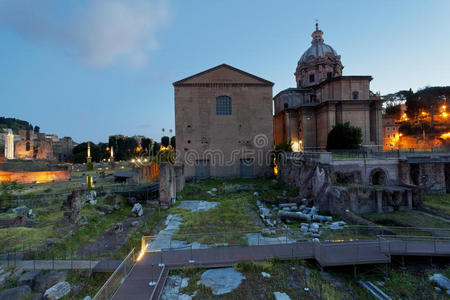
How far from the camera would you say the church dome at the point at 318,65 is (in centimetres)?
3888

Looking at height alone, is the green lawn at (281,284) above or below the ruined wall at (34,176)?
below

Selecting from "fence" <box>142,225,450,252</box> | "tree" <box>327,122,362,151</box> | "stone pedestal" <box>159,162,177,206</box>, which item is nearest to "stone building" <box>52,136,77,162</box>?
"stone pedestal" <box>159,162,177,206</box>

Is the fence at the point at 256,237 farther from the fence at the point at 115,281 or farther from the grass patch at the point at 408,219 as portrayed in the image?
the grass patch at the point at 408,219

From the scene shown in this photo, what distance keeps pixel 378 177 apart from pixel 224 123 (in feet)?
61.5

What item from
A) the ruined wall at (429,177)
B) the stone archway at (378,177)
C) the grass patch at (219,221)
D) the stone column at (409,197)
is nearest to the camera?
the grass patch at (219,221)

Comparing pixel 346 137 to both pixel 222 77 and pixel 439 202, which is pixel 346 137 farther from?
pixel 222 77

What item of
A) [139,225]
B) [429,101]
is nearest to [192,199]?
[139,225]

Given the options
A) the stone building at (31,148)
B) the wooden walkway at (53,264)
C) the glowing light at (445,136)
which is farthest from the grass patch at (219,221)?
the stone building at (31,148)

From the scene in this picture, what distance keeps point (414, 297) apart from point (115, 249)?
1226 centimetres

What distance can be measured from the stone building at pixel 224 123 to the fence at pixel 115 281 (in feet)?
66.3

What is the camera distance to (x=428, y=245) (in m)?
8.22

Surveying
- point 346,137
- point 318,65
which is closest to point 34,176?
point 346,137

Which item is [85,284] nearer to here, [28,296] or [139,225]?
[28,296]

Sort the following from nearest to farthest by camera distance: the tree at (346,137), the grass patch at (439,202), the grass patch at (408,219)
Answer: the grass patch at (408,219)
the grass patch at (439,202)
the tree at (346,137)
